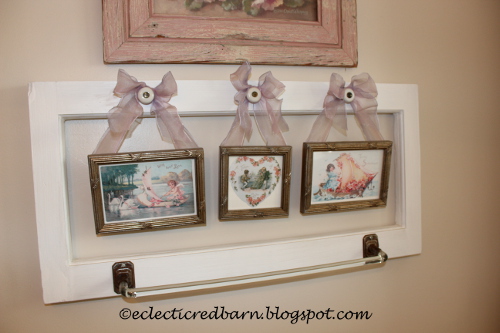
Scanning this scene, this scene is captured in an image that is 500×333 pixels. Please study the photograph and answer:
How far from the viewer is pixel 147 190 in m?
0.61

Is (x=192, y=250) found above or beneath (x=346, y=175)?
beneath

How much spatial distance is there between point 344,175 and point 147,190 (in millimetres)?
430

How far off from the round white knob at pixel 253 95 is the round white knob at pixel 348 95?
0.20 m

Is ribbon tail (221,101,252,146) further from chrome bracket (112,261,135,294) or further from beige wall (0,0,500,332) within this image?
chrome bracket (112,261,135,294)

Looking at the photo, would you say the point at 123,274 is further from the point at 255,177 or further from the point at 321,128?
the point at 321,128

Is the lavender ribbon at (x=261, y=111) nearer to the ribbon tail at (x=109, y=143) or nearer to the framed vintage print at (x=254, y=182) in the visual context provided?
the framed vintage print at (x=254, y=182)

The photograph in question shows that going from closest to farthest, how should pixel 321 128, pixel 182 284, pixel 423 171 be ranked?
pixel 182 284 → pixel 321 128 → pixel 423 171

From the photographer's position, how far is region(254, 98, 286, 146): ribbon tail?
65 cm

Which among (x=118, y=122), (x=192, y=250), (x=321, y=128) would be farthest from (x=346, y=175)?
(x=118, y=122)

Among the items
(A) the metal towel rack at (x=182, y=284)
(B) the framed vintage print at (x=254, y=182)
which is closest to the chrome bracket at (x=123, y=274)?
(A) the metal towel rack at (x=182, y=284)

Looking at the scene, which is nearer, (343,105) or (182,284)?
(182,284)

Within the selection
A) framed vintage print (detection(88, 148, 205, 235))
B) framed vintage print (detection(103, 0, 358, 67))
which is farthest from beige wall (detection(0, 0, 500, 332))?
framed vintage print (detection(88, 148, 205, 235))

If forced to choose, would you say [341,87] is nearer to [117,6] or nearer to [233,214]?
[233,214]

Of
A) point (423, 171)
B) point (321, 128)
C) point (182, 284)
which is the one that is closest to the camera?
point (182, 284)
